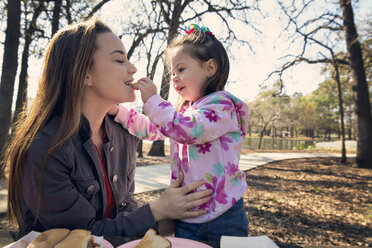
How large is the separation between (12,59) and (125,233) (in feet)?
20.1

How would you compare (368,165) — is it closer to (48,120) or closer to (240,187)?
(240,187)

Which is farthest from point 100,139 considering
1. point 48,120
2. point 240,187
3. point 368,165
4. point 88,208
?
point 368,165

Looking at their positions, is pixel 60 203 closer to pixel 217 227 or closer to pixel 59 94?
pixel 59 94

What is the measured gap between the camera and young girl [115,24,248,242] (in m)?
1.47

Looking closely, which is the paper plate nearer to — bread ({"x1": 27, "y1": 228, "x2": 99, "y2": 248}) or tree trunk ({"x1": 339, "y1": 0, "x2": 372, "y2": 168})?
bread ({"x1": 27, "y1": 228, "x2": 99, "y2": 248})

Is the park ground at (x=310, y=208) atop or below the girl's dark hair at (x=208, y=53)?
below

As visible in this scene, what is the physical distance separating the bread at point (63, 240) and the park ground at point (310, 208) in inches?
75.7

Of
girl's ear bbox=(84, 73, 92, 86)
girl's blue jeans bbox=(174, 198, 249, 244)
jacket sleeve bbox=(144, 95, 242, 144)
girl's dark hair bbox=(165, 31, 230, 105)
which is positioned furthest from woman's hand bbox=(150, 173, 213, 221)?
girl's ear bbox=(84, 73, 92, 86)

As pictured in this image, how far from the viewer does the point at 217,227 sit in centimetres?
148

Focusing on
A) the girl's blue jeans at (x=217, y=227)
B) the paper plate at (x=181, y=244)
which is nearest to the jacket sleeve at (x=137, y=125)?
the girl's blue jeans at (x=217, y=227)

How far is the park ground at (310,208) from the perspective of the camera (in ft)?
11.5

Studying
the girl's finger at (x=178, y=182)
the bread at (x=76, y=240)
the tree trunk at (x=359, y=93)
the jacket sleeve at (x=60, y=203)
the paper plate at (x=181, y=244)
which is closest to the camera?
the bread at (x=76, y=240)

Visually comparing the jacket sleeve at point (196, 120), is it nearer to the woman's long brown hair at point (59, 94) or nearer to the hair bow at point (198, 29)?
the woman's long brown hair at point (59, 94)

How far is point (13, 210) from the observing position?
139 cm
